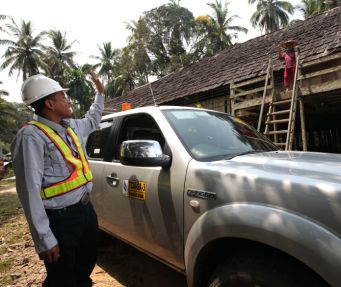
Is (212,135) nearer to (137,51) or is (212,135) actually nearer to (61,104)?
(61,104)

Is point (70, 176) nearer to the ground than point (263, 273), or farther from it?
farther from it

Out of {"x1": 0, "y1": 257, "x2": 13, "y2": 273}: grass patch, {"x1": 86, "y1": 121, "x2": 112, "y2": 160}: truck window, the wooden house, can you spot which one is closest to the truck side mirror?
{"x1": 86, "y1": 121, "x2": 112, "y2": 160}: truck window

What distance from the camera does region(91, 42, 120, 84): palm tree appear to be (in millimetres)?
46125

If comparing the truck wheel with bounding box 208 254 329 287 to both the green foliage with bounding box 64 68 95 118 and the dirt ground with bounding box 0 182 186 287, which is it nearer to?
the dirt ground with bounding box 0 182 186 287

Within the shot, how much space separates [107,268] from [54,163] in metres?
2.35

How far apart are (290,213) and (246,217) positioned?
10.1 inches

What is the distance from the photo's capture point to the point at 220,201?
6.93 ft

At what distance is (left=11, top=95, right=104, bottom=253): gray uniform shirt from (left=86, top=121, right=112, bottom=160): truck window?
147cm

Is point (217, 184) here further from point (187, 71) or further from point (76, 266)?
point (187, 71)

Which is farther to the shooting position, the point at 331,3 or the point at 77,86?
the point at 77,86

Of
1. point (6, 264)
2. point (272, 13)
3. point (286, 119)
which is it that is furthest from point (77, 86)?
point (6, 264)

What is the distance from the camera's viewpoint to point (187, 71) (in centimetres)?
1523

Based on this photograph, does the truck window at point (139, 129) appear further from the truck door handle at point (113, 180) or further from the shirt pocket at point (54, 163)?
the shirt pocket at point (54, 163)

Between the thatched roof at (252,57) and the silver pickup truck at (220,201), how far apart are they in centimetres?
665
